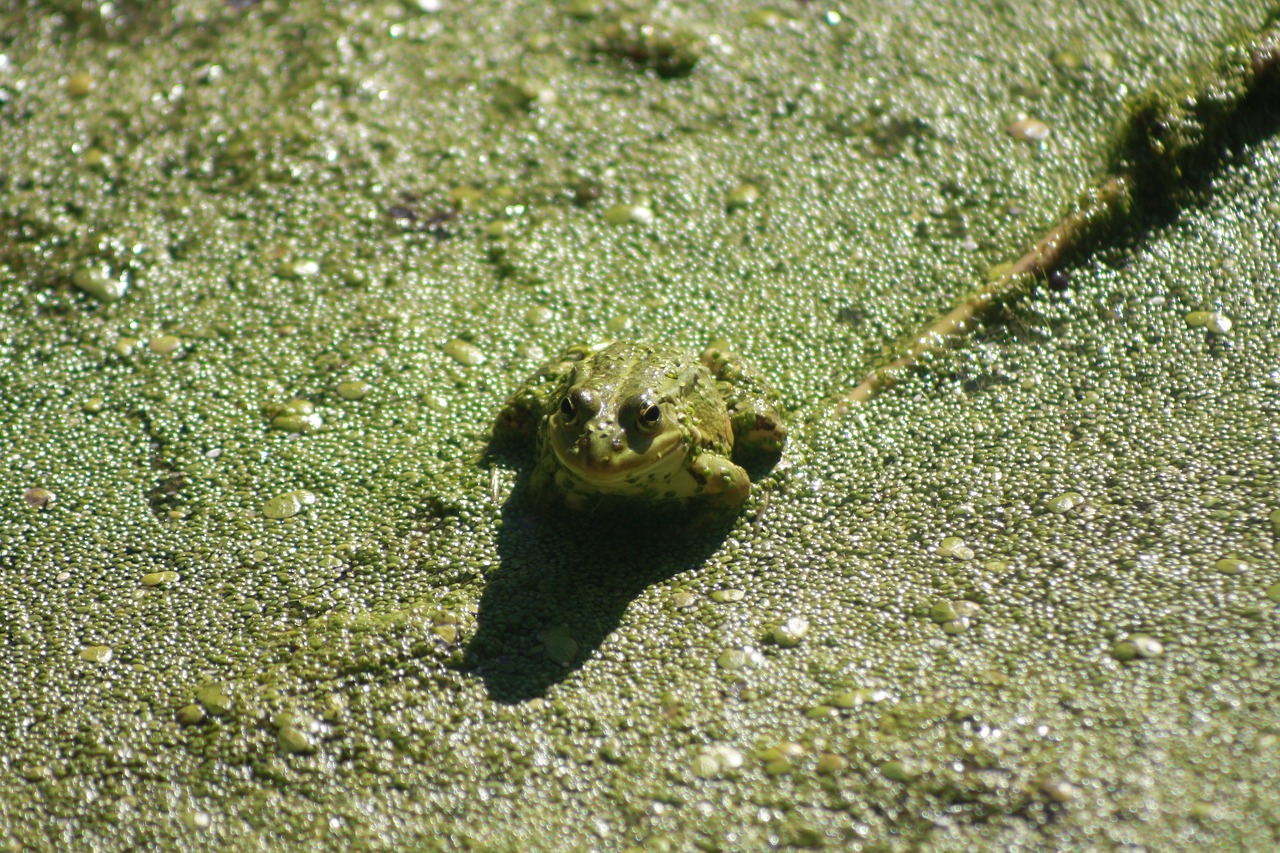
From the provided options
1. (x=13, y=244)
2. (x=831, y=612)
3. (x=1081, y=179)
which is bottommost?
(x=13, y=244)

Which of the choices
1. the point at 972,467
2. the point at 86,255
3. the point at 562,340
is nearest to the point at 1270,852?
the point at 972,467

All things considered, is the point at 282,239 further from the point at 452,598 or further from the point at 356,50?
the point at 452,598

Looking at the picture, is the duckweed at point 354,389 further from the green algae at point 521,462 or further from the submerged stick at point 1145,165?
the submerged stick at point 1145,165

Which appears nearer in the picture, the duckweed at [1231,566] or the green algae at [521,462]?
the green algae at [521,462]

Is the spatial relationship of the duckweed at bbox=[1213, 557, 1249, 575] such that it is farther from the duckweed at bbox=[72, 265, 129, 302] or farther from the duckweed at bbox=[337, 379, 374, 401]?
the duckweed at bbox=[72, 265, 129, 302]

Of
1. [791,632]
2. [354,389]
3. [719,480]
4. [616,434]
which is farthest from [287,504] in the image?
[791,632]

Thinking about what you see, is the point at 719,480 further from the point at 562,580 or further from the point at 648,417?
the point at 562,580

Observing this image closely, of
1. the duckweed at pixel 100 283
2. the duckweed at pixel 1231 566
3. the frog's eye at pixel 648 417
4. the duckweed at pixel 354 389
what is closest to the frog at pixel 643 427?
the frog's eye at pixel 648 417
